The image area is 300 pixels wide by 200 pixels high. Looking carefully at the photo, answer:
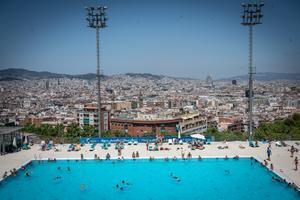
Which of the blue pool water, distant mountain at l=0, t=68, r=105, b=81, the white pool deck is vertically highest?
distant mountain at l=0, t=68, r=105, b=81

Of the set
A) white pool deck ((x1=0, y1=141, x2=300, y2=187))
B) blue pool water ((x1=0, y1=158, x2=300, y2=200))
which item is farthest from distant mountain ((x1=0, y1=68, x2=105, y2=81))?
blue pool water ((x1=0, y1=158, x2=300, y2=200))

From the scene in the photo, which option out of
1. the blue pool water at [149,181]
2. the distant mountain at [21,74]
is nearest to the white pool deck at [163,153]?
the blue pool water at [149,181]

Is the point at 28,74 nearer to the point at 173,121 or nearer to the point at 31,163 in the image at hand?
the point at 173,121

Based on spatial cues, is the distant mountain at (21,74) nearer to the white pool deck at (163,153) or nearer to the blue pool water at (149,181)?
Answer: the white pool deck at (163,153)

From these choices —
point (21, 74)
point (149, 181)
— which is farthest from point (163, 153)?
point (21, 74)

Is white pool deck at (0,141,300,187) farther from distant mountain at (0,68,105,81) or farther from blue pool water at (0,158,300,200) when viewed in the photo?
distant mountain at (0,68,105,81)

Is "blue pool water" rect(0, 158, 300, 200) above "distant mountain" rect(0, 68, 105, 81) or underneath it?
underneath

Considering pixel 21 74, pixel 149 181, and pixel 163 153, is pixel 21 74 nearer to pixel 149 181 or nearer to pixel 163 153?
pixel 163 153

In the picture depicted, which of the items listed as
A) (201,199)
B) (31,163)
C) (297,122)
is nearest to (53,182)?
(31,163)
